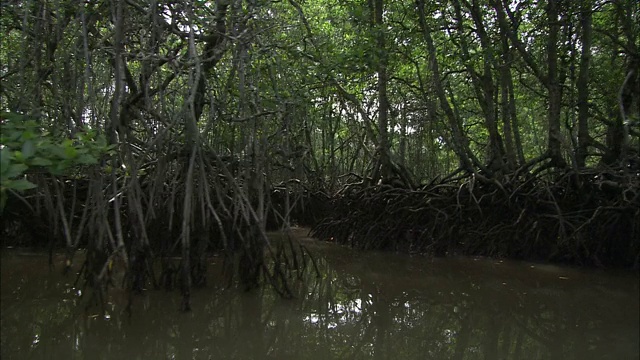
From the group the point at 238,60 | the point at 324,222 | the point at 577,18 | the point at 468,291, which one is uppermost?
the point at 577,18

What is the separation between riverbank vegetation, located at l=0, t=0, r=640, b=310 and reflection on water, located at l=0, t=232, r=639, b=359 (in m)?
0.30

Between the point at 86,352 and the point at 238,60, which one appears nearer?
the point at 86,352

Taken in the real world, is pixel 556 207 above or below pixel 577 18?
below

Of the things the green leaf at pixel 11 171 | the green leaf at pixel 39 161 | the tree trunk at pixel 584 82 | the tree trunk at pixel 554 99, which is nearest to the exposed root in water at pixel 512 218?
the tree trunk at pixel 554 99

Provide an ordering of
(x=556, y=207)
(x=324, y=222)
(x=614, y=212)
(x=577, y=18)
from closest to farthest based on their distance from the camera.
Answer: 1. (x=614, y=212)
2. (x=556, y=207)
3. (x=577, y=18)
4. (x=324, y=222)

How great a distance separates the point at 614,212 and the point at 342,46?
→ 11.2 ft

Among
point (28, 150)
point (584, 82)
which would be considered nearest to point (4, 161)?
point (28, 150)

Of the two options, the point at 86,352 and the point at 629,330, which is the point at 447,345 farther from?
the point at 86,352

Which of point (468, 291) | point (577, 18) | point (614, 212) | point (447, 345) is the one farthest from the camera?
point (577, 18)

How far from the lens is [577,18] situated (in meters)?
6.30

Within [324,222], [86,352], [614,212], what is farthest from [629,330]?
[324,222]

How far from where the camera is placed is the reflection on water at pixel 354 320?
3293 mm

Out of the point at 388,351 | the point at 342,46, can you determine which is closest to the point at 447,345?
the point at 388,351

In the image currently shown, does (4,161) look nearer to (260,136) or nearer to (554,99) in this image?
(260,136)
